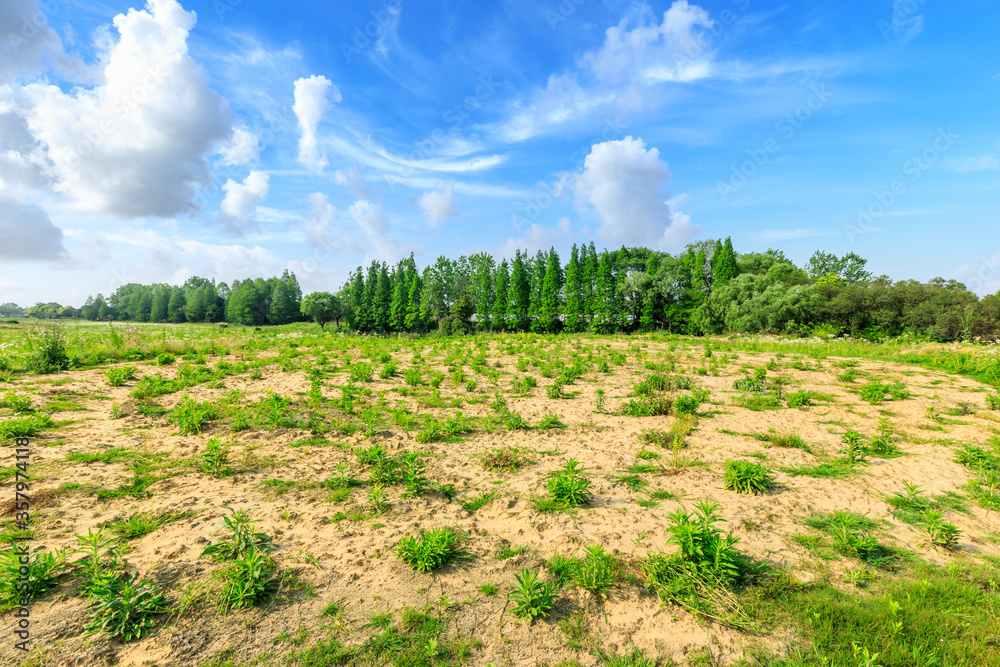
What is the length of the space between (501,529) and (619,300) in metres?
49.7

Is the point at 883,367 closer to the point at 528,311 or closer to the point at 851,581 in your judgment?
the point at 851,581

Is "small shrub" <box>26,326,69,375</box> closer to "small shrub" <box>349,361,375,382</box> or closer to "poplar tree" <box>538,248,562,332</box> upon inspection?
"small shrub" <box>349,361,375,382</box>

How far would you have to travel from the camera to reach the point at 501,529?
456 cm

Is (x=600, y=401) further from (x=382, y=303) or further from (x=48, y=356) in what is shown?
(x=382, y=303)

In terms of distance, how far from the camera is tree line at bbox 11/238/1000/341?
1458 inches

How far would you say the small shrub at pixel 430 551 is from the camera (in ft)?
12.5

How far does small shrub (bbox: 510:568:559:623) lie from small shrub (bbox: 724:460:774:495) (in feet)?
11.6

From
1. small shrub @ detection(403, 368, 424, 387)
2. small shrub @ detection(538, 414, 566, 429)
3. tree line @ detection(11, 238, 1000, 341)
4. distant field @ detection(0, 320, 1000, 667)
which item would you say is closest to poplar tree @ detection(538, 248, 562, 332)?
tree line @ detection(11, 238, 1000, 341)

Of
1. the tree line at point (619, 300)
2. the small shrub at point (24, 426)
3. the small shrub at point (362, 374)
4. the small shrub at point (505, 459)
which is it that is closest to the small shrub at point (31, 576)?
the small shrub at point (24, 426)

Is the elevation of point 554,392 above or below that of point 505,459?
above

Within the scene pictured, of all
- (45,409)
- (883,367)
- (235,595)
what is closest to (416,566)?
(235,595)

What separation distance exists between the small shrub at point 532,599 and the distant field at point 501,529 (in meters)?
0.02

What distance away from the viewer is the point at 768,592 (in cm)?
356

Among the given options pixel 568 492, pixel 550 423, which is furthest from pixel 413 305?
pixel 568 492
